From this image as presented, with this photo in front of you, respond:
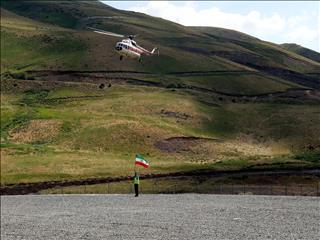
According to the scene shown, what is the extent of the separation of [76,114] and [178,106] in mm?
26248

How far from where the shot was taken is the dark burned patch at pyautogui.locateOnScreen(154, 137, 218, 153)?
10432 cm

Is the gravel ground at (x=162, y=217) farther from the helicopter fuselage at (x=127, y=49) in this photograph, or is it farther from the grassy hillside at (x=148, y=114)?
the grassy hillside at (x=148, y=114)

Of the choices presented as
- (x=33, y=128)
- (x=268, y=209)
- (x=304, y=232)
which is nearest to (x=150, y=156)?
(x=33, y=128)

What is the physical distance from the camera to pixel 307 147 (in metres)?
88.5

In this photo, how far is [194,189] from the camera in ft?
220

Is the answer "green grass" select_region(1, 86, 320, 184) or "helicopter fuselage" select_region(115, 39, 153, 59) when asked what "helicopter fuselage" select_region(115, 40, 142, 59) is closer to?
"helicopter fuselage" select_region(115, 39, 153, 59)

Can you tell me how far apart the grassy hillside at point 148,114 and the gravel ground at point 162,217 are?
23212 millimetres

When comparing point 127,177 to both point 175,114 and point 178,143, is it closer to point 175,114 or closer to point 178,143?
point 178,143

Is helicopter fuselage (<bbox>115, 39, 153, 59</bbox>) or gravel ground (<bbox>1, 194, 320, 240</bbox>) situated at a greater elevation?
helicopter fuselage (<bbox>115, 39, 153, 59</bbox>)

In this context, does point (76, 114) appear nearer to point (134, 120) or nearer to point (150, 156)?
point (134, 120)

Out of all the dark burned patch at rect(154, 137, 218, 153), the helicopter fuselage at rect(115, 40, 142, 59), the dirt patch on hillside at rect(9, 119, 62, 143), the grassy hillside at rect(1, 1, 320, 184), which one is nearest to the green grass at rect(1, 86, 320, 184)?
the grassy hillside at rect(1, 1, 320, 184)

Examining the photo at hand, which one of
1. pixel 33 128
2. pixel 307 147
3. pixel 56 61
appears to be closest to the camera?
pixel 307 147

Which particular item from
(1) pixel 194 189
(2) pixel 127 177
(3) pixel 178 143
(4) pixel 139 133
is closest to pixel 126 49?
(2) pixel 127 177

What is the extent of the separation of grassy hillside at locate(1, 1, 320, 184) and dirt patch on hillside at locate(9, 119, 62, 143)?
0.70 feet
